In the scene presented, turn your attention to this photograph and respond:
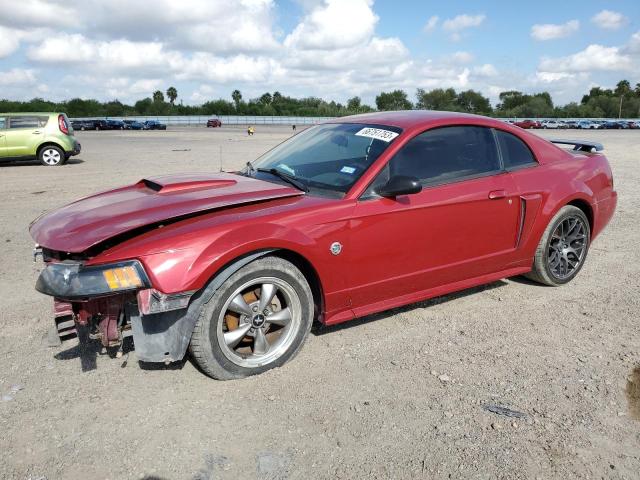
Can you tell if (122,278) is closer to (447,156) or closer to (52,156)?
(447,156)

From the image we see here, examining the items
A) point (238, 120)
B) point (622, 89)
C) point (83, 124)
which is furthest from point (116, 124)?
point (622, 89)

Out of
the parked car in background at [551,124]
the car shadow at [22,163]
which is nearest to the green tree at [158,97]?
the parked car in background at [551,124]

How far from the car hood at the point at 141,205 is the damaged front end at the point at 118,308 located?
16 cm

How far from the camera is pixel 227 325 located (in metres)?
3.25

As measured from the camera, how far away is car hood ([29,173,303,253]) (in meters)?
3.04

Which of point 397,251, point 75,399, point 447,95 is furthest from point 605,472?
point 447,95

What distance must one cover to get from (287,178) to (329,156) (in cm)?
39

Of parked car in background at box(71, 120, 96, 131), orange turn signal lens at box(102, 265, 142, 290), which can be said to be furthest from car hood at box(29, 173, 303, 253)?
parked car in background at box(71, 120, 96, 131)

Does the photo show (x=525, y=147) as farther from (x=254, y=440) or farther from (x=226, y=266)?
(x=254, y=440)

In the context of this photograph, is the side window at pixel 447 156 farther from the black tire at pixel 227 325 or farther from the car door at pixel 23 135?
the car door at pixel 23 135

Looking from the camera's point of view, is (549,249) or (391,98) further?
(391,98)

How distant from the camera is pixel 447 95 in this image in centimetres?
8981

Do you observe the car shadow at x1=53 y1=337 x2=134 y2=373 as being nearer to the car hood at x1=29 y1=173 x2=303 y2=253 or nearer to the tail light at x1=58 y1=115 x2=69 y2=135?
the car hood at x1=29 y1=173 x2=303 y2=253

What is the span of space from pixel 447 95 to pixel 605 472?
93.3 m
